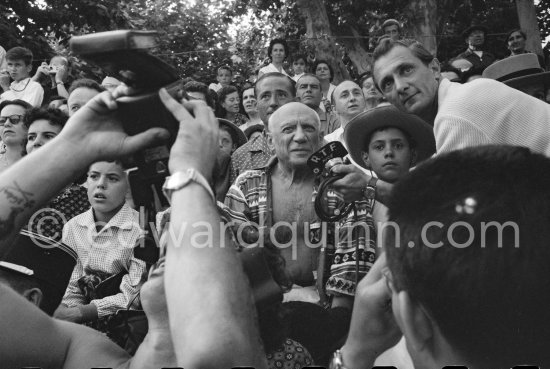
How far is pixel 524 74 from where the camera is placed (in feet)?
15.6

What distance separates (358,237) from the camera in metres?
3.78

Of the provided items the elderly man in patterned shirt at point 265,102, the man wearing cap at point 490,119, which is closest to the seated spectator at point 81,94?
the elderly man in patterned shirt at point 265,102

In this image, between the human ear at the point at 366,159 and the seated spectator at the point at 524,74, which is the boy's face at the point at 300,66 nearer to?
the seated spectator at the point at 524,74

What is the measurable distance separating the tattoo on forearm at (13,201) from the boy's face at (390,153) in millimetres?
2660

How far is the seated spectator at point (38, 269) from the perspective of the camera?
2.61 meters

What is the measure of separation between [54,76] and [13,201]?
755cm

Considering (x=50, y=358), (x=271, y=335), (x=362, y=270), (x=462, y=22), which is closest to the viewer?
(x=50, y=358)

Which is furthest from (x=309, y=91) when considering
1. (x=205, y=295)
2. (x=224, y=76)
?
(x=205, y=295)

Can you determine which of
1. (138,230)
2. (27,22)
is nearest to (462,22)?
(27,22)

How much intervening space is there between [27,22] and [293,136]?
9249 millimetres

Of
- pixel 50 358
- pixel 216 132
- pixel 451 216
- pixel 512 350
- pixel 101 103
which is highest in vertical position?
pixel 101 103

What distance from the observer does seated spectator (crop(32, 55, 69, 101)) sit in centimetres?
855

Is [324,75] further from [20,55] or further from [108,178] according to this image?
[108,178]

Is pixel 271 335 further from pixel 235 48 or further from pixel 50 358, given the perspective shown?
pixel 235 48
